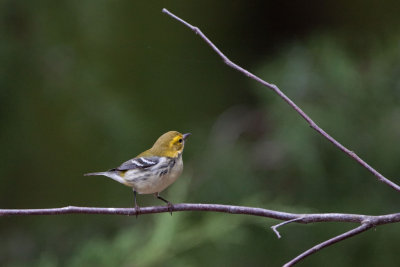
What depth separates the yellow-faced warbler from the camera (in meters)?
2.34

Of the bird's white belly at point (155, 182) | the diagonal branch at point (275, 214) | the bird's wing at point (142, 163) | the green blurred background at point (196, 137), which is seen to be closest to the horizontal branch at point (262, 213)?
the diagonal branch at point (275, 214)

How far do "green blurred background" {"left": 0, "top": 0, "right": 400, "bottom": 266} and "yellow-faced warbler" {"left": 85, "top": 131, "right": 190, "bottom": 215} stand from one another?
693 mm

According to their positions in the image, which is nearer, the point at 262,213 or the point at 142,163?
the point at 262,213

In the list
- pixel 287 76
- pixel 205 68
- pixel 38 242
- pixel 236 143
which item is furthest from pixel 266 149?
pixel 38 242

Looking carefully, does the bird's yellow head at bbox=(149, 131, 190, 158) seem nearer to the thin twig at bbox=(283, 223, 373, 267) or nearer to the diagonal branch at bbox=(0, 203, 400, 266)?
the diagonal branch at bbox=(0, 203, 400, 266)

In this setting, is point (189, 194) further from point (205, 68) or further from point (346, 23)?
point (346, 23)

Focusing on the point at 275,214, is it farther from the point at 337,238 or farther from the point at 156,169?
the point at 156,169

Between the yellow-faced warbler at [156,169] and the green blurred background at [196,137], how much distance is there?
0.69 m

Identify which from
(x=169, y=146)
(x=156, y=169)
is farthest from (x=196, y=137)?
(x=156, y=169)

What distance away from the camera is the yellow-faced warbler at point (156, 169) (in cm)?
234

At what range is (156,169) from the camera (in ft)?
8.01

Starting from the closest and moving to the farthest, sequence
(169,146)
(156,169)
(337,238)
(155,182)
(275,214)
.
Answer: (337,238) < (275,214) < (155,182) < (156,169) < (169,146)

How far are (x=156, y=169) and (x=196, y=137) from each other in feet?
6.45

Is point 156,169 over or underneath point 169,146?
underneath
